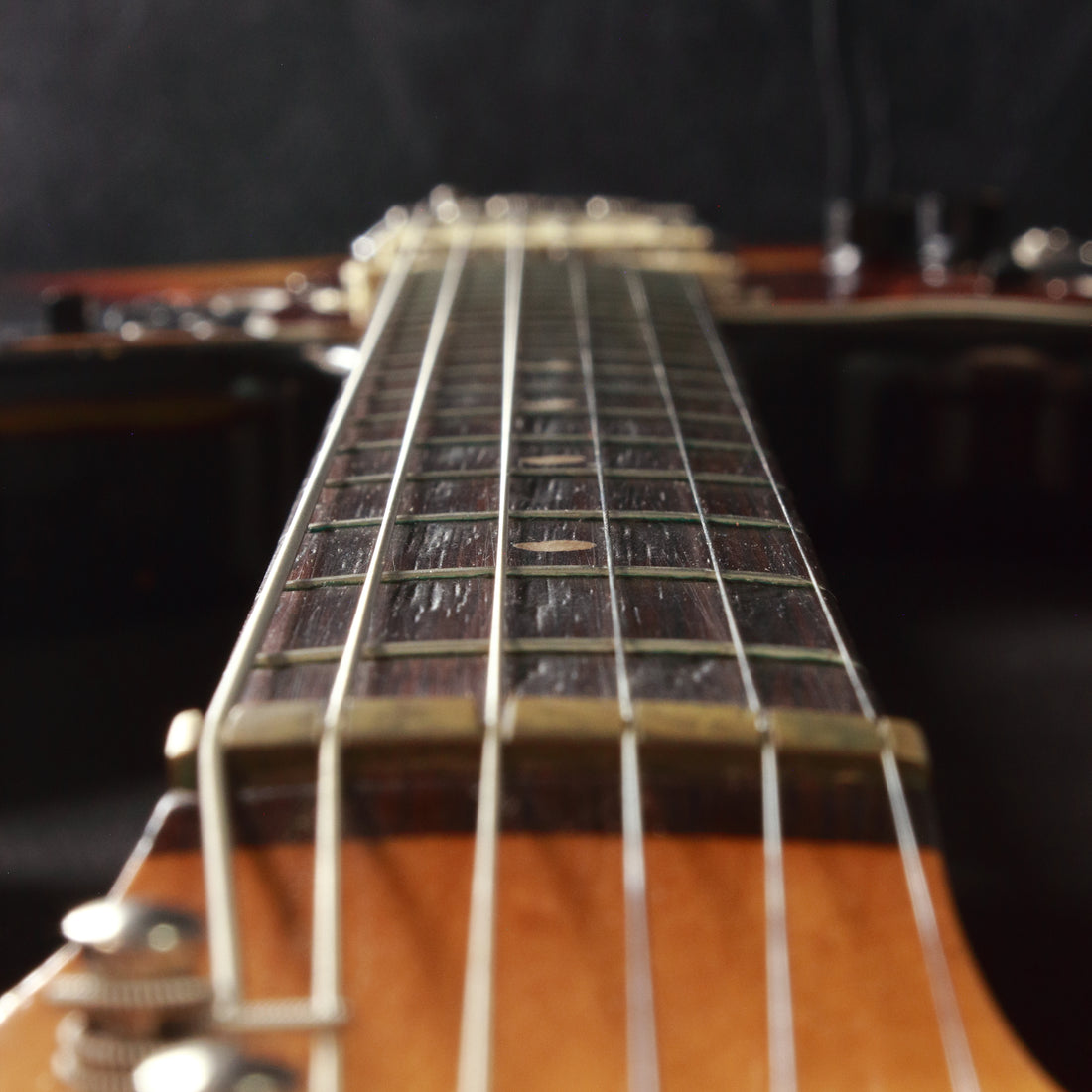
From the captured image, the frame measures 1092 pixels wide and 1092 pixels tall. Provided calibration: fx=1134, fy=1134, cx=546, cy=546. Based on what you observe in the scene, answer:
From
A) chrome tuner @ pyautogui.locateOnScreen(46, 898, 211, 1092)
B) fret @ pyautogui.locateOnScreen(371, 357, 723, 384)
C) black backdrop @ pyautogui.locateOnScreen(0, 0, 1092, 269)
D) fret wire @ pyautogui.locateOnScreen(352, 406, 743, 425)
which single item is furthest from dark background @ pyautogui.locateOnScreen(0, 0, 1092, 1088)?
chrome tuner @ pyautogui.locateOnScreen(46, 898, 211, 1092)

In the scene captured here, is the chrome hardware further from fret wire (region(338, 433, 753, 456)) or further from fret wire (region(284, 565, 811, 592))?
fret wire (region(338, 433, 753, 456))

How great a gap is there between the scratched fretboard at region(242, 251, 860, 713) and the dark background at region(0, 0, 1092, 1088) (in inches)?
12.7

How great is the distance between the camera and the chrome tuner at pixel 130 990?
0.87 ft

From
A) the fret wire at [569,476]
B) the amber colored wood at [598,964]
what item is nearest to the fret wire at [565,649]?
the amber colored wood at [598,964]

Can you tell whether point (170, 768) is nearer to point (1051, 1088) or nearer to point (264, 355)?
point (1051, 1088)

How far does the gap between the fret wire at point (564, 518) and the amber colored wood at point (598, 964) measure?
0.83ft

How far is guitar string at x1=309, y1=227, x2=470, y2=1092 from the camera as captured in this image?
30 centimetres

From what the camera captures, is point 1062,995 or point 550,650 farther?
point 1062,995

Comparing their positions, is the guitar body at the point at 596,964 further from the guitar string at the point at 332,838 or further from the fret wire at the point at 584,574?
the fret wire at the point at 584,574

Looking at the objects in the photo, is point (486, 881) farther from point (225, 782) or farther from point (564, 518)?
point (564, 518)

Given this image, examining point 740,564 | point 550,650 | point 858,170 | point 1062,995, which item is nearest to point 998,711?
point 1062,995

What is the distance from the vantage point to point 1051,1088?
303 millimetres

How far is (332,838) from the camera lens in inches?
14.7

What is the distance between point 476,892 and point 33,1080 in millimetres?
134
